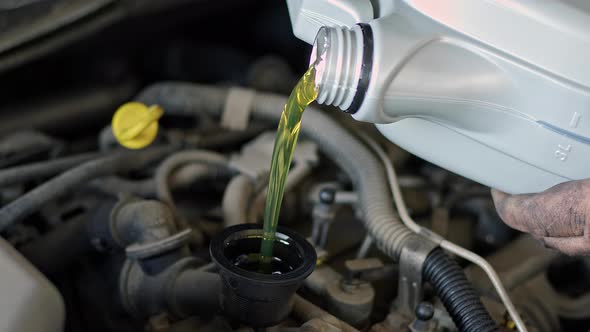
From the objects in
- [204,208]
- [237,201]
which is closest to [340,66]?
[237,201]

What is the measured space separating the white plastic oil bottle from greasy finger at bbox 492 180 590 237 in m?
0.02

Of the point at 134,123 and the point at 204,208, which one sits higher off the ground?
the point at 134,123

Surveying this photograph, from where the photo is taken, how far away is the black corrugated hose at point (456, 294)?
0.70 meters

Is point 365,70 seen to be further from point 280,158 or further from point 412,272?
point 412,272

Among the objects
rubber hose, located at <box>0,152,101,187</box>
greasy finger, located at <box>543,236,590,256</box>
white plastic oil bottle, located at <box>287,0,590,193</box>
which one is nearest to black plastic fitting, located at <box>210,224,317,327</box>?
white plastic oil bottle, located at <box>287,0,590,193</box>

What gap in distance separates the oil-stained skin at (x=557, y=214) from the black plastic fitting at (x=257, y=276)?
0.77 feet

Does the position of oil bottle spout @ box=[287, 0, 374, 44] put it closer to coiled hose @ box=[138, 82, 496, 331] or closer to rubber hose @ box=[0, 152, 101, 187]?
coiled hose @ box=[138, 82, 496, 331]

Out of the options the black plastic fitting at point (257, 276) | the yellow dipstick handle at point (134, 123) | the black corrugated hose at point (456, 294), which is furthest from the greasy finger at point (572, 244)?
the yellow dipstick handle at point (134, 123)

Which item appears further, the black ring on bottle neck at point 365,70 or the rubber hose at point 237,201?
the rubber hose at point 237,201

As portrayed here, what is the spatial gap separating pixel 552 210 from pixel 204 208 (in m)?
0.59

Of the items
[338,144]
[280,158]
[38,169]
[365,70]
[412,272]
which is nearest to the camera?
[365,70]

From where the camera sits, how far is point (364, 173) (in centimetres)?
96

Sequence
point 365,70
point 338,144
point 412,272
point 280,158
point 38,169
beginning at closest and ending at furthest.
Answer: point 365,70, point 280,158, point 412,272, point 38,169, point 338,144

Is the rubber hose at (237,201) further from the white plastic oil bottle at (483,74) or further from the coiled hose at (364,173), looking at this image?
the white plastic oil bottle at (483,74)
